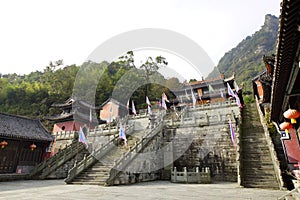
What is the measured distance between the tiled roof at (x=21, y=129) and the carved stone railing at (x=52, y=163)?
7.69ft

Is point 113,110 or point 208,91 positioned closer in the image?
point 113,110

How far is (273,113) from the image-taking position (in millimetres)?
8102

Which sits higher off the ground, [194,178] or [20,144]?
[20,144]

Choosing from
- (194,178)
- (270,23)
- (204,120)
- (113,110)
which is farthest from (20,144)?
(270,23)

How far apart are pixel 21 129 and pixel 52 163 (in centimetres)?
430

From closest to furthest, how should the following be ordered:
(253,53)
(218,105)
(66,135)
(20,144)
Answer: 1. (20,144)
2. (66,135)
3. (218,105)
4. (253,53)

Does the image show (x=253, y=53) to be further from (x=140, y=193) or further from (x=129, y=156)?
(x=140, y=193)

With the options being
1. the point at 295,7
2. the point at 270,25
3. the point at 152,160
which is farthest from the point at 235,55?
the point at 295,7

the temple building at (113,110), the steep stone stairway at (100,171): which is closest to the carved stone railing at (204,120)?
the steep stone stairway at (100,171)

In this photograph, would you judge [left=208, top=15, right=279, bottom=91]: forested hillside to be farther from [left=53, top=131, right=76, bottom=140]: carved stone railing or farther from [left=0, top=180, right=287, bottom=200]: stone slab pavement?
[left=0, top=180, right=287, bottom=200]: stone slab pavement

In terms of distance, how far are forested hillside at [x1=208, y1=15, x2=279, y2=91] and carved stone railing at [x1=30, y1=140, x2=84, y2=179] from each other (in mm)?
67978

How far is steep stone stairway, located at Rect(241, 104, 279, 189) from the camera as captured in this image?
370 inches

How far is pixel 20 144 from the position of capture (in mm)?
16484

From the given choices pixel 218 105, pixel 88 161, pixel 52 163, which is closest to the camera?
pixel 88 161
